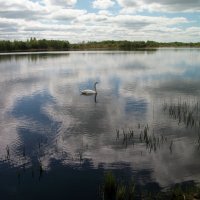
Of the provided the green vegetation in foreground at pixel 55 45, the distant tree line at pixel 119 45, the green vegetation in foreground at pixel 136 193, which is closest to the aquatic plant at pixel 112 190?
the green vegetation in foreground at pixel 136 193

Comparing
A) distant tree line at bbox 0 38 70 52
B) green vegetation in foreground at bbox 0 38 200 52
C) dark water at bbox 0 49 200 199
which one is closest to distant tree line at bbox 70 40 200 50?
green vegetation in foreground at bbox 0 38 200 52

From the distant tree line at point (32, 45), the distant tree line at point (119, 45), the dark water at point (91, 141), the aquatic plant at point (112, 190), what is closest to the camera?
the aquatic plant at point (112, 190)

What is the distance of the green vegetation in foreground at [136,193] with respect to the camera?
436 inches

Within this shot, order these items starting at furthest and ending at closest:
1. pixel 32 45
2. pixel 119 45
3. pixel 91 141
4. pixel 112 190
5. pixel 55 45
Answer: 1. pixel 119 45
2. pixel 55 45
3. pixel 32 45
4. pixel 91 141
5. pixel 112 190

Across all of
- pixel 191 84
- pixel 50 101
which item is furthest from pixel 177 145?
pixel 191 84

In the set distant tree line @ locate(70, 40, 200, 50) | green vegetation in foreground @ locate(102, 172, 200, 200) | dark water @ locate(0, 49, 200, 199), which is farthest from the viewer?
distant tree line @ locate(70, 40, 200, 50)

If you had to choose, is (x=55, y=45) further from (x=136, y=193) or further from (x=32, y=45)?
(x=136, y=193)

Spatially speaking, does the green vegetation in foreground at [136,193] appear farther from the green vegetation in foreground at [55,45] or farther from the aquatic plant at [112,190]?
the green vegetation in foreground at [55,45]

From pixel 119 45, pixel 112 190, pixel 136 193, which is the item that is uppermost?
pixel 119 45

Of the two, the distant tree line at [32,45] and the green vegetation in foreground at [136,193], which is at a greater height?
the distant tree line at [32,45]

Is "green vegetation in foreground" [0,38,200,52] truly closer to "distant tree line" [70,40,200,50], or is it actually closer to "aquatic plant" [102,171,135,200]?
"distant tree line" [70,40,200,50]

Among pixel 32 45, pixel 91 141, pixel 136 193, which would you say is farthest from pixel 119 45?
pixel 136 193

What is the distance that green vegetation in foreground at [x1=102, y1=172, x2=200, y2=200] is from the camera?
11.1 m

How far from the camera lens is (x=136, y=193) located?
11922mm
